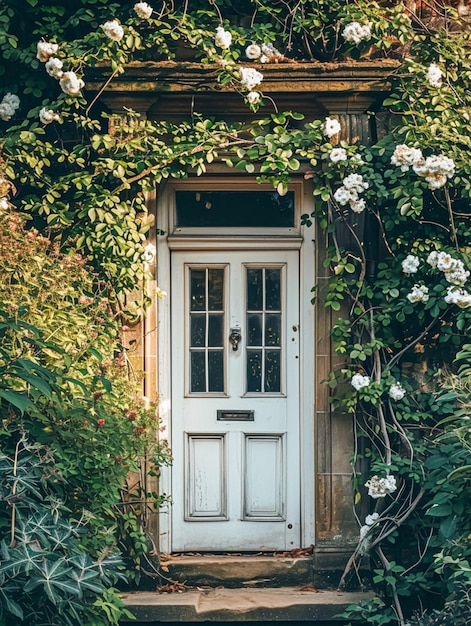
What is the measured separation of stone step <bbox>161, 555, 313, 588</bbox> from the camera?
267 inches

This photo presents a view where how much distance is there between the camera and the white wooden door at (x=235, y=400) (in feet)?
23.1

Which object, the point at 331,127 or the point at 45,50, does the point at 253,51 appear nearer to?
the point at 331,127

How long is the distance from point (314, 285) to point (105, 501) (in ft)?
7.34

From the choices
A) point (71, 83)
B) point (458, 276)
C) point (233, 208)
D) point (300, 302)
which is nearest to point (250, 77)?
point (233, 208)

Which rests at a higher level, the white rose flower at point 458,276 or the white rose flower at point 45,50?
the white rose flower at point 45,50

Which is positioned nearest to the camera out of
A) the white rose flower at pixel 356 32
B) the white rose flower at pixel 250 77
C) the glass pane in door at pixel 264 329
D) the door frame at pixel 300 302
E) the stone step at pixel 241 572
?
the white rose flower at pixel 250 77

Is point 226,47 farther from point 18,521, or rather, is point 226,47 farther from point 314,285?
point 18,521

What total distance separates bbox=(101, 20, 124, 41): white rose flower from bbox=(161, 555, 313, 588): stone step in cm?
366

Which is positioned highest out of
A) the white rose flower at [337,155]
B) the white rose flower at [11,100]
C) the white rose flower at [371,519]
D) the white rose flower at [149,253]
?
the white rose flower at [11,100]

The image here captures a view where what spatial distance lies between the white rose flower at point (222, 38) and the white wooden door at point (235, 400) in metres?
1.49

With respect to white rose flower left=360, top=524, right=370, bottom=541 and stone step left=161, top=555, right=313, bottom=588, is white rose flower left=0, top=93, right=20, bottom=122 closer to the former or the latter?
stone step left=161, top=555, right=313, bottom=588

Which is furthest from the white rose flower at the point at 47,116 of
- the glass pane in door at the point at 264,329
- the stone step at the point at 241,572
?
the stone step at the point at 241,572

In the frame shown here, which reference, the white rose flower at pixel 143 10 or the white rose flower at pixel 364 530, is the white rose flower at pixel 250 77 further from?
the white rose flower at pixel 364 530

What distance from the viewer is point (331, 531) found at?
6.78m
